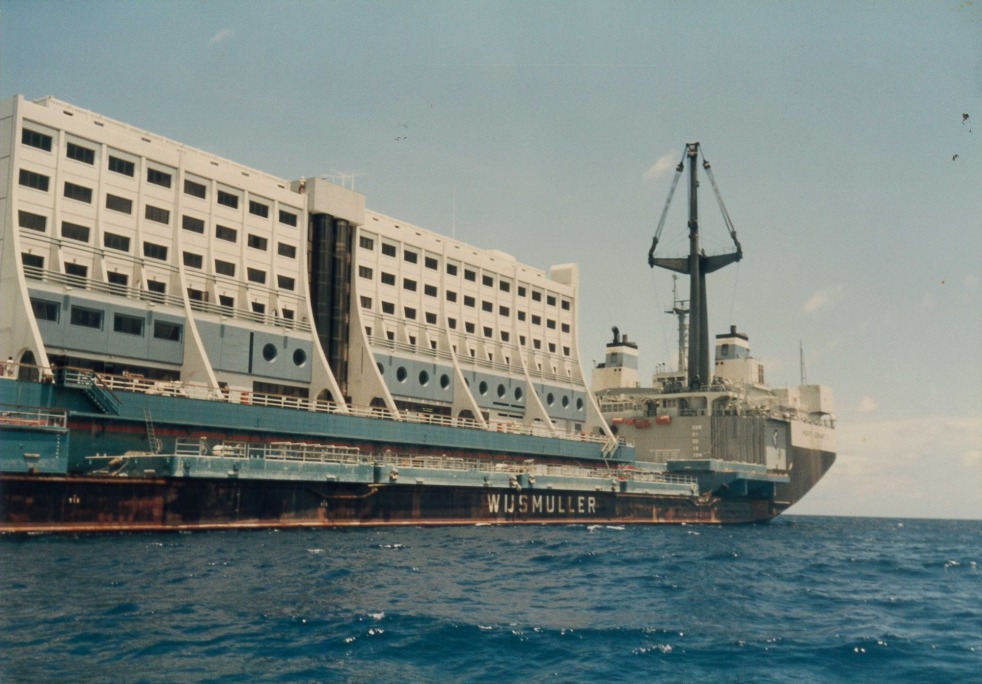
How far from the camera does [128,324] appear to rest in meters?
47.8

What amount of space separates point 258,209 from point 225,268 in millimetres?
4646

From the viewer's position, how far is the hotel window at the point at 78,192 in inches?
1863

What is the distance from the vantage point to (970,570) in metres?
35.5

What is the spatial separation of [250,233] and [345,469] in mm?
17201

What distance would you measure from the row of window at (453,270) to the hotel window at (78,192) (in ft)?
67.1

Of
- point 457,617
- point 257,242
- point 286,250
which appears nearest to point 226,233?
point 257,242

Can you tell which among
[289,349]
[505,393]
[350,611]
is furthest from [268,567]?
[505,393]

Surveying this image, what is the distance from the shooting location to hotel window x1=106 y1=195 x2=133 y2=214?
4922cm

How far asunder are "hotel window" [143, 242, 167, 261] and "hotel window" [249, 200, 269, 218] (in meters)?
6.82

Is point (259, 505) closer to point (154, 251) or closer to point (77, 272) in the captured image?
point (77, 272)

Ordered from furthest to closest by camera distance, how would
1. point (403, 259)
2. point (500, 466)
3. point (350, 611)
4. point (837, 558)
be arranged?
point (403, 259) < point (500, 466) < point (837, 558) < point (350, 611)

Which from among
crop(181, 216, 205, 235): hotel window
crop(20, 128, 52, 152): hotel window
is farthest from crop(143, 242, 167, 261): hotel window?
crop(20, 128, 52, 152): hotel window

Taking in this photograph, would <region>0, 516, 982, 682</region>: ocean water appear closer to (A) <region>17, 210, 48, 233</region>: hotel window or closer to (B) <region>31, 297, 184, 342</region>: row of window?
(B) <region>31, 297, 184, 342</region>: row of window

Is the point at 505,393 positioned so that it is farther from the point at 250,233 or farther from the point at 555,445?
the point at 250,233
